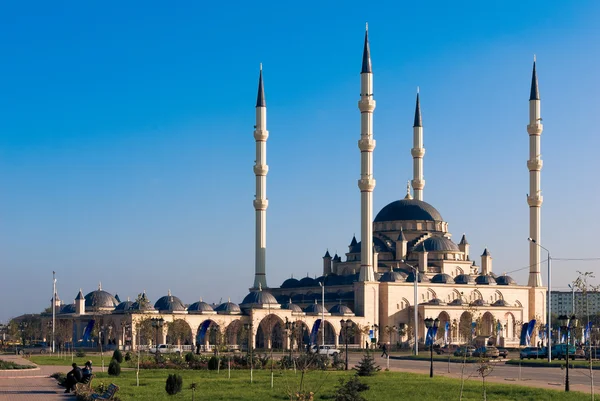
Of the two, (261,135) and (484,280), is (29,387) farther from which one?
(484,280)

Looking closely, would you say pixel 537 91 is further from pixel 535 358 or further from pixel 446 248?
pixel 535 358

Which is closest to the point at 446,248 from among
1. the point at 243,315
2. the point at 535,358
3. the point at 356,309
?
the point at 356,309

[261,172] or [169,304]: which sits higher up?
[261,172]

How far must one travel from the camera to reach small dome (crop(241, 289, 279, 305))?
7131 centimetres


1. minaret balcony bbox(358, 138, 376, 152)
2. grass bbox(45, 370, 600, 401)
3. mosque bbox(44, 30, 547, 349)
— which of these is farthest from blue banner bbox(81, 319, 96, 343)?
grass bbox(45, 370, 600, 401)

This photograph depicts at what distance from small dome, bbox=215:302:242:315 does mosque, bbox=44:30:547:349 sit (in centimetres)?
12

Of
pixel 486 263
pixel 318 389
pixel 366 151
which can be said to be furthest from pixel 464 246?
pixel 318 389

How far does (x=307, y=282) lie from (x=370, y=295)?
1126 centimetres

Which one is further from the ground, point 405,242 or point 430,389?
point 405,242

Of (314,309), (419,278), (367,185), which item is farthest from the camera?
(419,278)

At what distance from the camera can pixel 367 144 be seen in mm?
70375

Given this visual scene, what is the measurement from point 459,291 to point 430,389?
183 ft

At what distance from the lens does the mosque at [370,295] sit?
6881 centimetres

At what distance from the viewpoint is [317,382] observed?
94.8ft
